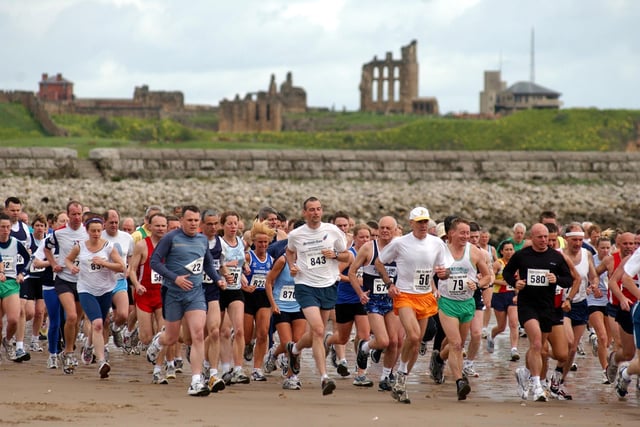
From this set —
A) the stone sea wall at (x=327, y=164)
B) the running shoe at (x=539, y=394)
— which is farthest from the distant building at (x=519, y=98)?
the running shoe at (x=539, y=394)

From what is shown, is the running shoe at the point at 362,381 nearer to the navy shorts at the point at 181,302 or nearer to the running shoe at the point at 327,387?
the running shoe at the point at 327,387

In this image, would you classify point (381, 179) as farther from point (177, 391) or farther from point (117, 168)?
point (177, 391)

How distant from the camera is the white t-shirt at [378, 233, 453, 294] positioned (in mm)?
12820

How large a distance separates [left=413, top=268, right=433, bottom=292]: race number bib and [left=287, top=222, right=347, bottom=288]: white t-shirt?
0.89m

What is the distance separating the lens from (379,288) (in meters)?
13.7

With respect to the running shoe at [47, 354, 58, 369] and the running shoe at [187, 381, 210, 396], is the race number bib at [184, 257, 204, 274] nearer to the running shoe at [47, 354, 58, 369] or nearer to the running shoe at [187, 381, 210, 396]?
the running shoe at [187, 381, 210, 396]

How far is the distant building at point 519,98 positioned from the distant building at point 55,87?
33.6 m

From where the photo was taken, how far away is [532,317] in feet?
41.1

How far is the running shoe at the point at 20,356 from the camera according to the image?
1569 centimetres

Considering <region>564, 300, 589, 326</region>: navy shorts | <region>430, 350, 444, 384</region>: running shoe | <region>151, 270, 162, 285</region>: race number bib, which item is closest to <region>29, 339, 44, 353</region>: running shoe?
<region>151, 270, 162, 285</region>: race number bib

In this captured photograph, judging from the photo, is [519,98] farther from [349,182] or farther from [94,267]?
[94,267]

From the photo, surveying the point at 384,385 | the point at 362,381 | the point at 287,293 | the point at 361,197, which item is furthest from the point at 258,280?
the point at 361,197

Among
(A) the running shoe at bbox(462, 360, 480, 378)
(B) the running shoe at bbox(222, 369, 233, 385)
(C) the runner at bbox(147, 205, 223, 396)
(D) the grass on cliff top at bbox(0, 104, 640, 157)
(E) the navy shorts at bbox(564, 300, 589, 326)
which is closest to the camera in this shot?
(C) the runner at bbox(147, 205, 223, 396)

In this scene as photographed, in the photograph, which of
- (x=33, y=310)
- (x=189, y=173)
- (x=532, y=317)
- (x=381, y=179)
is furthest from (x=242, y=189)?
(x=532, y=317)
